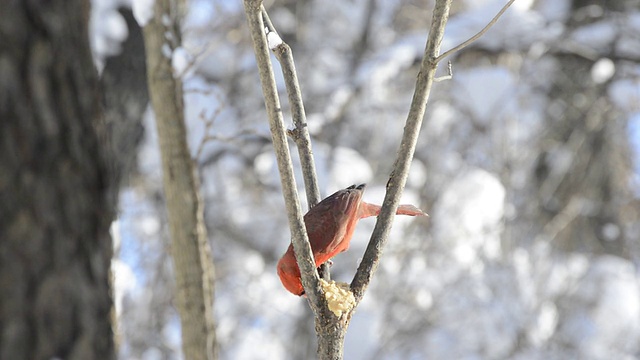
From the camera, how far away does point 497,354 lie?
5465 millimetres

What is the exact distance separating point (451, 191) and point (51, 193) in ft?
15.5

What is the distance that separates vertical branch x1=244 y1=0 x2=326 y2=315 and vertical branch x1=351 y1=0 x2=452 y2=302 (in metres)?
0.06

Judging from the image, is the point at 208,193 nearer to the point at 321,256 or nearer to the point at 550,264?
the point at 550,264

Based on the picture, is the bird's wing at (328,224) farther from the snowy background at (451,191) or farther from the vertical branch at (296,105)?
the snowy background at (451,191)

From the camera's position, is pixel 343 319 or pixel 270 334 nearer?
pixel 343 319

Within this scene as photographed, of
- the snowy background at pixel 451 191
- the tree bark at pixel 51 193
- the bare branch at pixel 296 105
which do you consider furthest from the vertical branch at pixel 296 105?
the snowy background at pixel 451 191

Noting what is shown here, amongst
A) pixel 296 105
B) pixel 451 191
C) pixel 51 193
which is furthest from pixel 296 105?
pixel 451 191

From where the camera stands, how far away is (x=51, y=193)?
118cm

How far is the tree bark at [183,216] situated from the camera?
144 cm

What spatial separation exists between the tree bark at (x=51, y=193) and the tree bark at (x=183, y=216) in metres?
0.20

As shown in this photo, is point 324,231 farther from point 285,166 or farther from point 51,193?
point 51,193

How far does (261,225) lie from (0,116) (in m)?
4.68

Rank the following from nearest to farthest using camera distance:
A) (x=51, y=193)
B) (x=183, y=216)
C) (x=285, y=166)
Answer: (x=285, y=166) < (x=51, y=193) < (x=183, y=216)

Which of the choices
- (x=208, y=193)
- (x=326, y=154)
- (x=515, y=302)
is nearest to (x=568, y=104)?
(x=515, y=302)
